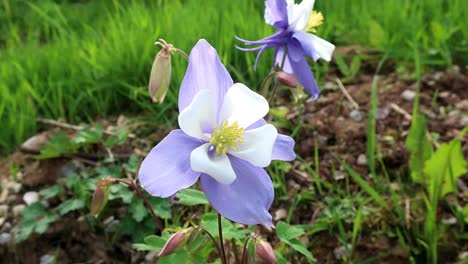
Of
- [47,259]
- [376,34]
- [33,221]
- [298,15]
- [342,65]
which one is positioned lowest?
[47,259]

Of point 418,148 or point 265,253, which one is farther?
point 418,148

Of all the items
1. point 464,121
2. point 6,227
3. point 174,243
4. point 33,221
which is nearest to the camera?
point 174,243

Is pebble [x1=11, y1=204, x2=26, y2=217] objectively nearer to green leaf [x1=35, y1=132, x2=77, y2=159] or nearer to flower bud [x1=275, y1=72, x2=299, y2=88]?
green leaf [x1=35, y1=132, x2=77, y2=159]

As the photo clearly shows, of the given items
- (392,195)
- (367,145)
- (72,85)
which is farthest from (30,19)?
(392,195)

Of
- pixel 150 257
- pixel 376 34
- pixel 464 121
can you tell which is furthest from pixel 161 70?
pixel 376 34

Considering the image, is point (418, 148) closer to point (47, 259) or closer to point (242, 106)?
point (242, 106)

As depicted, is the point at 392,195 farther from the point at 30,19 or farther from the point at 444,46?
the point at 30,19

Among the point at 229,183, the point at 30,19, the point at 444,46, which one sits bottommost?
the point at 30,19
